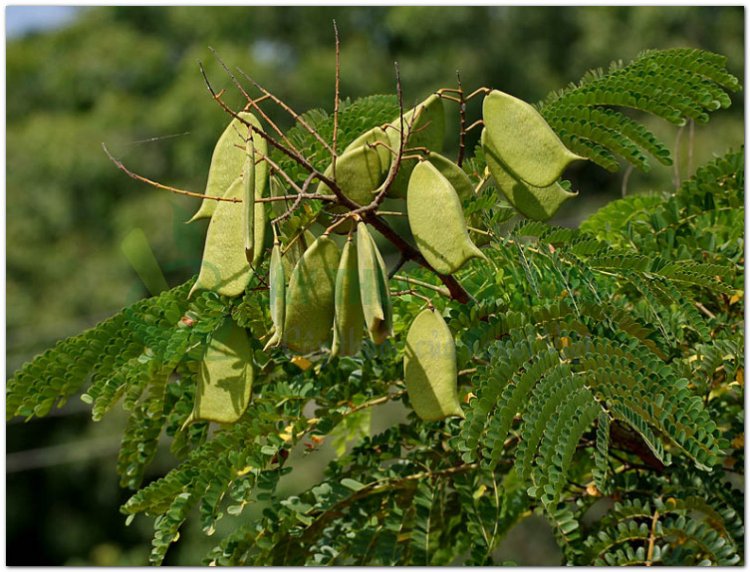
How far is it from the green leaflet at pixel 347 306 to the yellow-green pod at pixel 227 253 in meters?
0.09

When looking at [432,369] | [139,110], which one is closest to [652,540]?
[432,369]

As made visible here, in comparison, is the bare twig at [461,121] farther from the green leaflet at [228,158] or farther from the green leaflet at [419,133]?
the green leaflet at [228,158]

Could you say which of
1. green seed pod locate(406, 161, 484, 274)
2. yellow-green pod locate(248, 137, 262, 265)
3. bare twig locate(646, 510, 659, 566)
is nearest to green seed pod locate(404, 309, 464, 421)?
green seed pod locate(406, 161, 484, 274)

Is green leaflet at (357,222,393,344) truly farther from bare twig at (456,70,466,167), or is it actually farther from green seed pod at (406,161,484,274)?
bare twig at (456,70,466,167)

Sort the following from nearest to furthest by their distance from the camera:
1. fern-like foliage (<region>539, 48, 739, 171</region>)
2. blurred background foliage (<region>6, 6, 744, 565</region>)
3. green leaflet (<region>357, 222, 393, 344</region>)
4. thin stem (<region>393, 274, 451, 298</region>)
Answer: green leaflet (<region>357, 222, 393, 344</region>)
thin stem (<region>393, 274, 451, 298</region>)
fern-like foliage (<region>539, 48, 739, 171</region>)
blurred background foliage (<region>6, 6, 744, 565</region>)

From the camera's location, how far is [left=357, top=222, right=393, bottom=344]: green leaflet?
0.81 metres

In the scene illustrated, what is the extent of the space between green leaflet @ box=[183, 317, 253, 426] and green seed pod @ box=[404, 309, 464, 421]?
0.16 metres

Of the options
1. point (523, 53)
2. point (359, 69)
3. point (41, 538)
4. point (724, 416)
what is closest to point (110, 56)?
point (359, 69)

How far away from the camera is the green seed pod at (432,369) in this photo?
2.95 feet

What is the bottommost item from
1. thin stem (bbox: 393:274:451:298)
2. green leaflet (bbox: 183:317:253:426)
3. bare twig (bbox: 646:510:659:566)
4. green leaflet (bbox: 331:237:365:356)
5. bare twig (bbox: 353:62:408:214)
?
bare twig (bbox: 646:510:659:566)

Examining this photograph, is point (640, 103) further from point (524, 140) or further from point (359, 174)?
point (359, 174)

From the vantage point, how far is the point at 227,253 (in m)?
0.89

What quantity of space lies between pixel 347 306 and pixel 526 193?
22cm

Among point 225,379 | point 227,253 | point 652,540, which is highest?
point 227,253
